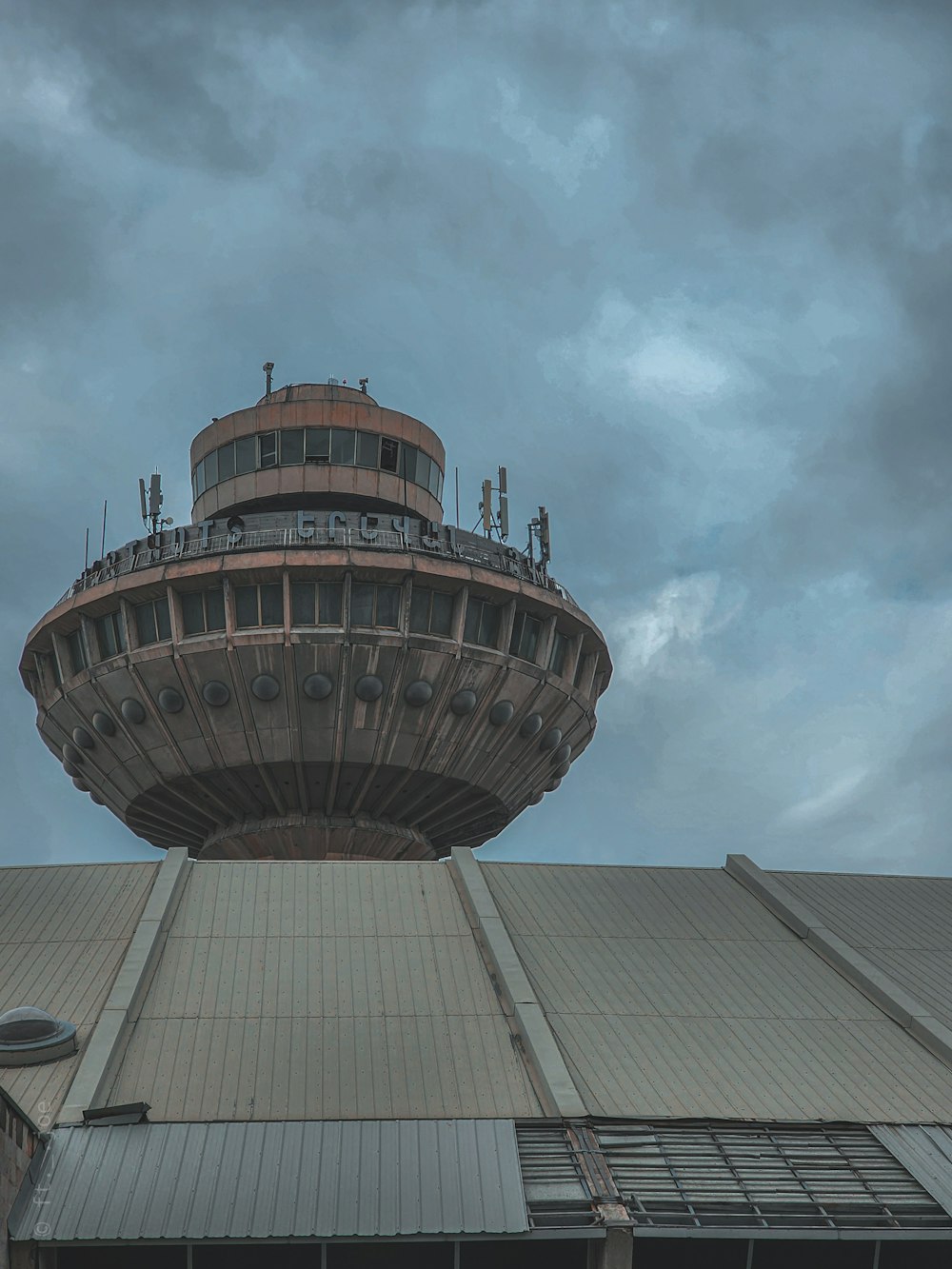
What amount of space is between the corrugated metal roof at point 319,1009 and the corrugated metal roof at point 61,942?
896mm

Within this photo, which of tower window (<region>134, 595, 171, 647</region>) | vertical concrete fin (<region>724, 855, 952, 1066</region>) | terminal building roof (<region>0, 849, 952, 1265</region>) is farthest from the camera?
tower window (<region>134, 595, 171, 647</region>)

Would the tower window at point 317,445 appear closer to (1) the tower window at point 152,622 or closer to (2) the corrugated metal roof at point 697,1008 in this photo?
(1) the tower window at point 152,622

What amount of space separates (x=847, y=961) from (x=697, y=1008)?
12.6 feet

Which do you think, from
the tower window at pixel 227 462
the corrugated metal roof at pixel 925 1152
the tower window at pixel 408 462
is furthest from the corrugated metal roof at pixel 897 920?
the tower window at pixel 227 462

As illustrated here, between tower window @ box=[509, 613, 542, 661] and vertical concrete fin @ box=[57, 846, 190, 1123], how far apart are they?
12007 millimetres

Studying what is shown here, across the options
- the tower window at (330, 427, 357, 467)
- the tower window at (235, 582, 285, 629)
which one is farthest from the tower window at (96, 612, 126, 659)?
the tower window at (330, 427, 357, 467)

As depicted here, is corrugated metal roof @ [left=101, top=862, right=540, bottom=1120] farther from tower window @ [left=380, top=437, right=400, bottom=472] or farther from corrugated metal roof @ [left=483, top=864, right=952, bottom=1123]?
tower window @ [left=380, top=437, right=400, bottom=472]

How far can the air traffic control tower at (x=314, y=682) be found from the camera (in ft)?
122

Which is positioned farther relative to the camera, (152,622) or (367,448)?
(367,448)

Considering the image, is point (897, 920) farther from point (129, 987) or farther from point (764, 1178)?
point (129, 987)

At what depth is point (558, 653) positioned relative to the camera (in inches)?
1602

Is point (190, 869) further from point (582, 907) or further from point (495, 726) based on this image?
point (495, 726)

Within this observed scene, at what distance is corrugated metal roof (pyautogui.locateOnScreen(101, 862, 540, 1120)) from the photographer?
2036 centimetres

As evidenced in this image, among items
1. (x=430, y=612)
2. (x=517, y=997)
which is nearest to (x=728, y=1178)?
(x=517, y=997)
